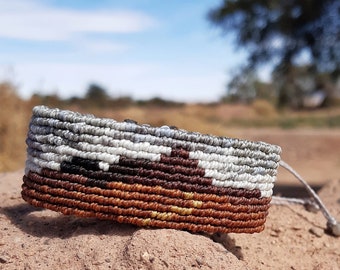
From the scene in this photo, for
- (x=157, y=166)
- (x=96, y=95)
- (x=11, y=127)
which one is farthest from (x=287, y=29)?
(x=96, y=95)

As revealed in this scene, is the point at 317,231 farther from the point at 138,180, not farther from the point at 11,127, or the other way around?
the point at 11,127

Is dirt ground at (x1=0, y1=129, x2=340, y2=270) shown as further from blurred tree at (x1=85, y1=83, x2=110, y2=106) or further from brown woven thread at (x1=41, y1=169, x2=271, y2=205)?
blurred tree at (x1=85, y1=83, x2=110, y2=106)

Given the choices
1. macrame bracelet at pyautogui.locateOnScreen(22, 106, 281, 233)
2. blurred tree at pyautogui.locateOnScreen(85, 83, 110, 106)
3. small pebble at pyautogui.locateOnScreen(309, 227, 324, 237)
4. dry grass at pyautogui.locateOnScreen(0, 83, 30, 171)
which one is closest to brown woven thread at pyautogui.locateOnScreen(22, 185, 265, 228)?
macrame bracelet at pyautogui.locateOnScreen(22, 106, 281, 233)

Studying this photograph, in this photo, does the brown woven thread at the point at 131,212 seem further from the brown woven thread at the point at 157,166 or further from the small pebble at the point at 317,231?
the small pebble at the point at 317,231

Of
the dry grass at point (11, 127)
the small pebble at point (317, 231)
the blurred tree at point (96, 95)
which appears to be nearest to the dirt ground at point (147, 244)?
the small pebble at point (317, 231)

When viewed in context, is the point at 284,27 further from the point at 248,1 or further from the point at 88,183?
the point at 88,183
